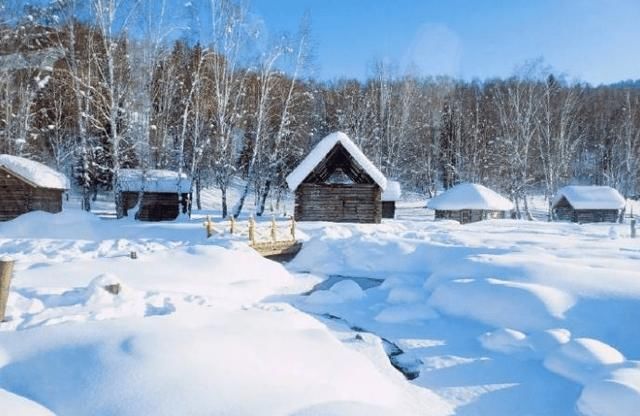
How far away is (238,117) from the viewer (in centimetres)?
2470

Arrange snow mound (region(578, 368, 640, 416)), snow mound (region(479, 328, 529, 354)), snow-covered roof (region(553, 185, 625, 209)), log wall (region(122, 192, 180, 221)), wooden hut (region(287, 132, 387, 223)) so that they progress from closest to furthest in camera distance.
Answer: snow mound (region(578, 368, 640, 416)) → snow mound (region(479, 328, 529, 354)) → wooden hut (region(287, 132, 387, 223)) → log wall (region(122, 192, 180, 221)) → snow-covered roof (region(553, 185, 625, 209))

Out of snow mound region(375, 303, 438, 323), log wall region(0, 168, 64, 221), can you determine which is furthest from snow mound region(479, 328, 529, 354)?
log wall region(0, 168, 64, 221)

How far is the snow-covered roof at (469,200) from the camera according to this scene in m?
29.7

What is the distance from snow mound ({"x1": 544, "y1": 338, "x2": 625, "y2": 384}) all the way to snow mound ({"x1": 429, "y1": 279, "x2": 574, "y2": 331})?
4.75 feet

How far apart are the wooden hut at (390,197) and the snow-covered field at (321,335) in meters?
18.5

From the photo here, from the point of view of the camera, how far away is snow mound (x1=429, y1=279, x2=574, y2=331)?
823cm

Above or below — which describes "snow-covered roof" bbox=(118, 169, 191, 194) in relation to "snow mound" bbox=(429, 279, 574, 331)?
above

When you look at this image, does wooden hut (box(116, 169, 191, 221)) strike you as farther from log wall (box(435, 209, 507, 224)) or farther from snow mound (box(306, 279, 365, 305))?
log wall (box(435, 209, 507, 224))

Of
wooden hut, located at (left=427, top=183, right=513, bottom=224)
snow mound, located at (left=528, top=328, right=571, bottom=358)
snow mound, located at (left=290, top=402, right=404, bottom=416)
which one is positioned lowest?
snow mound, located at (left=528, top=328, right=571, bottom=358)

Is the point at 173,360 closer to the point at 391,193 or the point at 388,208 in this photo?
the point at 391,193

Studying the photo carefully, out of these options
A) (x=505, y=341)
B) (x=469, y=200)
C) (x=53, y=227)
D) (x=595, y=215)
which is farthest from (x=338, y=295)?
(x=595, y=215)

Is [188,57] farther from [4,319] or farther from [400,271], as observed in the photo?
[4,319]

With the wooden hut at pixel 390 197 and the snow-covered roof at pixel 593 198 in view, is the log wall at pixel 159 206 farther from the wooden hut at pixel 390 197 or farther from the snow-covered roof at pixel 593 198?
the snow-covered roof at pixel 593 198

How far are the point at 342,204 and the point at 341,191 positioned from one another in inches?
27.1
